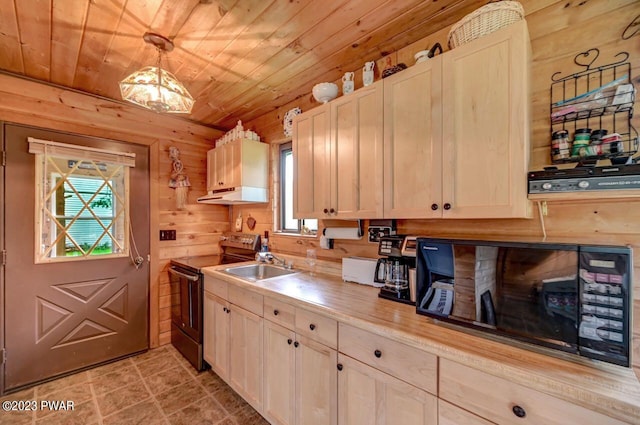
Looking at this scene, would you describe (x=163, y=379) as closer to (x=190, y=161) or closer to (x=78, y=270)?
(x=78, y=270)

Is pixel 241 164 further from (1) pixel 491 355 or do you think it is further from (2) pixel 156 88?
(1) pixel 491 355

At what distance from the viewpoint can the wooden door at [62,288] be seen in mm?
2154

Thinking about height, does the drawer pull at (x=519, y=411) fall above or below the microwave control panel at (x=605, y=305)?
below

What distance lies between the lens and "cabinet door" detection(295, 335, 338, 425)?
1375 millimetres

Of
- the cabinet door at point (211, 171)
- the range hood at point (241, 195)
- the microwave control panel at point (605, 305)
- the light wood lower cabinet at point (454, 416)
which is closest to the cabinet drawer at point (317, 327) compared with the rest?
the light wood lower cabinet at point (454, 416)

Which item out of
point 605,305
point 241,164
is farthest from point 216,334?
point 605,305

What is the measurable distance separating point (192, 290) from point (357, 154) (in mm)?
1926

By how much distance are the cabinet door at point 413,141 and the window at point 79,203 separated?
99.7 inches

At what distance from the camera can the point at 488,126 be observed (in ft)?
3.87

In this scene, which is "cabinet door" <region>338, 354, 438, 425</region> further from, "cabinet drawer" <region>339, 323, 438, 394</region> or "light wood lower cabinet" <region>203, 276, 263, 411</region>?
"light wood lower cabinet" <region>203, 276, 263, 411</region>

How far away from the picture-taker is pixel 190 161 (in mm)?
3141

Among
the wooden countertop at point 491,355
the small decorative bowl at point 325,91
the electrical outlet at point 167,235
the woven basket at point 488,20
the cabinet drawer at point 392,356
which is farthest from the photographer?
the electrical outlet at point 167,235

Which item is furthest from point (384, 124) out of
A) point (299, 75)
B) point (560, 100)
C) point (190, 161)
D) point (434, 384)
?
point (190, 161)

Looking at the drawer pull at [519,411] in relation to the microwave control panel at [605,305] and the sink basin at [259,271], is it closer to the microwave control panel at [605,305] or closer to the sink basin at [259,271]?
the microwave control panel at [605,305]
